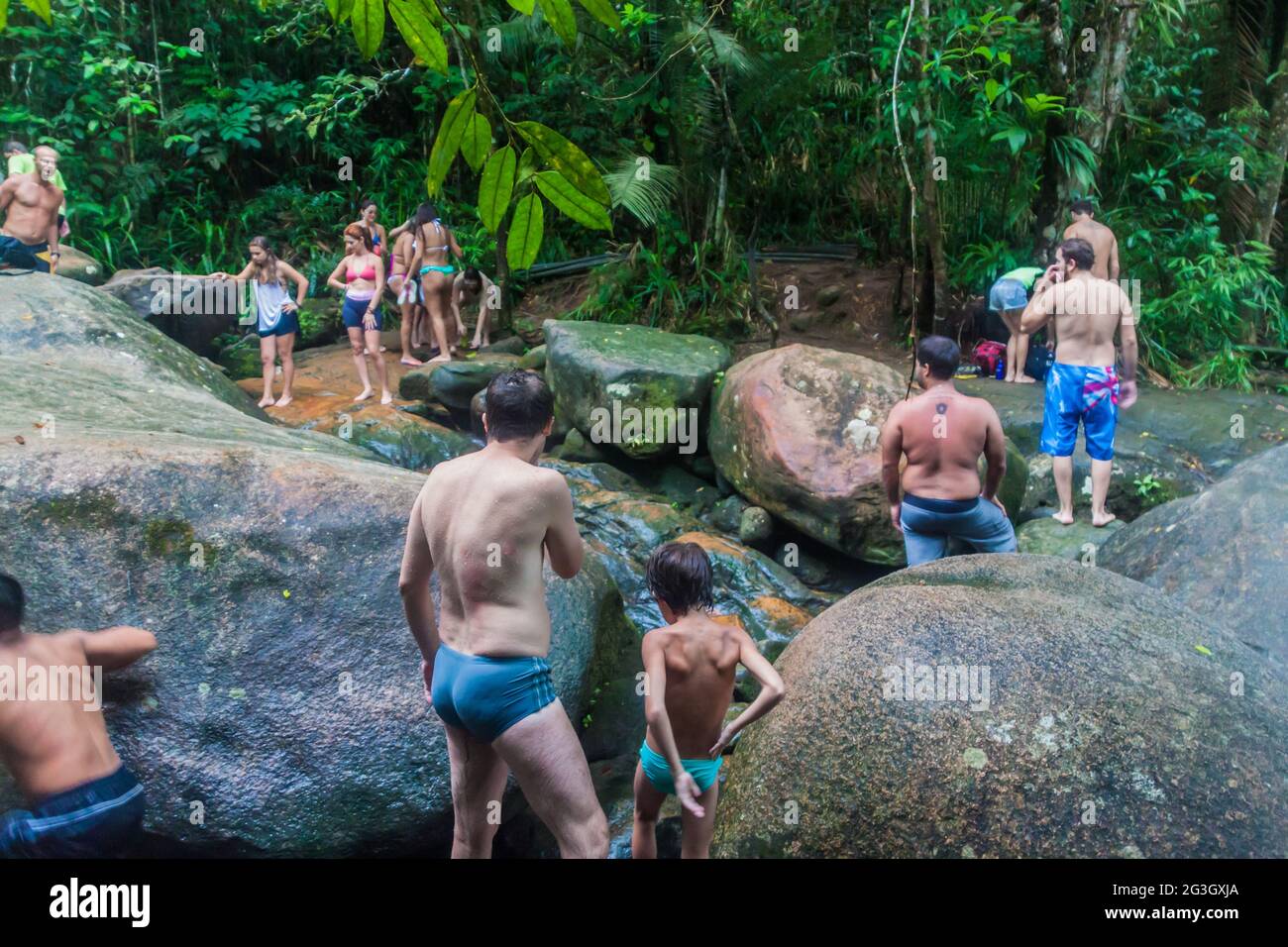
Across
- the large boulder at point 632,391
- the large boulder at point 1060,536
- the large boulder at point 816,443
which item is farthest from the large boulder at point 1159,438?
the large boulder at point 632,391

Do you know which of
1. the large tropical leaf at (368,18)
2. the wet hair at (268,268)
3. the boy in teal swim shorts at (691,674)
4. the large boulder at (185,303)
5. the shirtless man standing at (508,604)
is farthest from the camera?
the large boulder at (185,303)

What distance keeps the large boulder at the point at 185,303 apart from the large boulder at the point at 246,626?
7.07 metres

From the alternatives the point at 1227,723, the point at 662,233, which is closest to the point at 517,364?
the point at 662,233

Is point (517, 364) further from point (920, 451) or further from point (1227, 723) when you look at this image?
point (1227, 723)

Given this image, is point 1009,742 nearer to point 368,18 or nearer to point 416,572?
point 416,572

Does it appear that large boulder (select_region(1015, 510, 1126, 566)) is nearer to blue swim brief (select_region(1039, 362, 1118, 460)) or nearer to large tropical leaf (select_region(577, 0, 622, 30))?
blue swim brief (select_region(1039, 362, 1118, 460))

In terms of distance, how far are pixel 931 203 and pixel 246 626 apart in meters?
7.39

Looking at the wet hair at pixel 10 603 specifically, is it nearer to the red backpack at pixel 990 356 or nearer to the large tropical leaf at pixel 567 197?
the large tropical leaf at pixel 567 197

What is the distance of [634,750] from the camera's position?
15.9 ft

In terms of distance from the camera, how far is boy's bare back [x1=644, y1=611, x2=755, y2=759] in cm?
336

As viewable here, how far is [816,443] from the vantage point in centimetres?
734

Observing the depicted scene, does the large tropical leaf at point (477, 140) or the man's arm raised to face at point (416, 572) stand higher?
the large tropical leaf at point (477, 140)

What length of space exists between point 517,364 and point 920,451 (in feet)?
18.5

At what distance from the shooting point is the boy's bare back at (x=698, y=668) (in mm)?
3355
